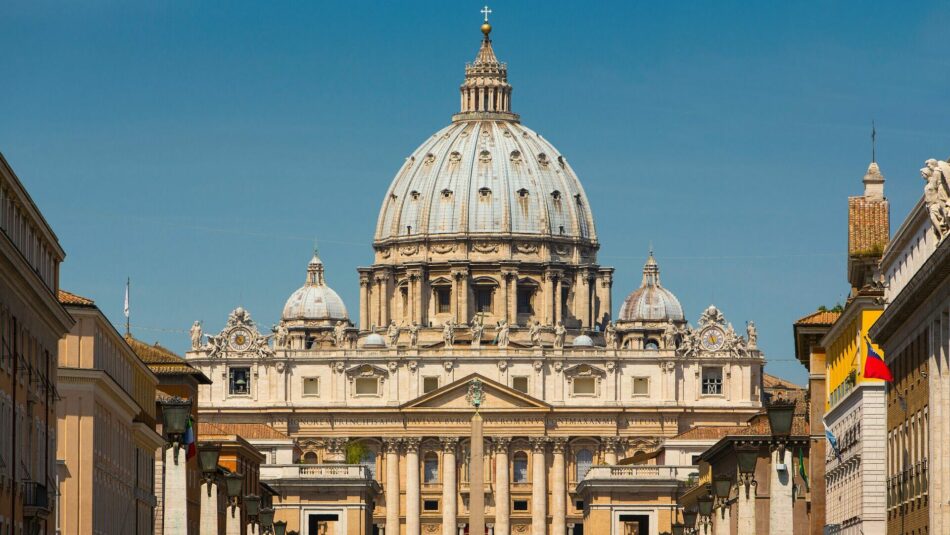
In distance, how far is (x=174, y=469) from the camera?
52312 mm

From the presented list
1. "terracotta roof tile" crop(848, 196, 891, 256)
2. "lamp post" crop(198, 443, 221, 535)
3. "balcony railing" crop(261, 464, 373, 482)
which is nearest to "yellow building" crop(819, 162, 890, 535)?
"terracotta roof tile" crop(848, 196, 891, 256)

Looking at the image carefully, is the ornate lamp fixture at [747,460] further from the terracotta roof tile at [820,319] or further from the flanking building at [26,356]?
the terracotta roof tile at [820,319]

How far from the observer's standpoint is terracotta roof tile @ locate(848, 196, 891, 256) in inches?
3206

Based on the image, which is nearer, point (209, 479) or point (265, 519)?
point (209, 479)

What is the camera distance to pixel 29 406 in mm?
59125

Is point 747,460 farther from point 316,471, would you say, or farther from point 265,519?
point 316,471

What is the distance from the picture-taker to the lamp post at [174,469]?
5138cm

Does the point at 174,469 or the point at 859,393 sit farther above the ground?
the point at 859,393

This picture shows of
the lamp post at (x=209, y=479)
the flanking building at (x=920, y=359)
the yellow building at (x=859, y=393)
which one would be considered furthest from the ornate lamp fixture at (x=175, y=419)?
the yellow building at (x=859, y=393)

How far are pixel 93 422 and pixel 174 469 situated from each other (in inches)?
834

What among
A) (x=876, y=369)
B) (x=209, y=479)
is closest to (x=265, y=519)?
(x=209, y=479)

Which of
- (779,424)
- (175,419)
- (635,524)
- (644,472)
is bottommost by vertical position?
(779,424)

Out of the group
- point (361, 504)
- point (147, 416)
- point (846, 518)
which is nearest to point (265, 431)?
point (361, 504)

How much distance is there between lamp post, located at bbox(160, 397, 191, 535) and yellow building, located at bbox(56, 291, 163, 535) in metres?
16.4
